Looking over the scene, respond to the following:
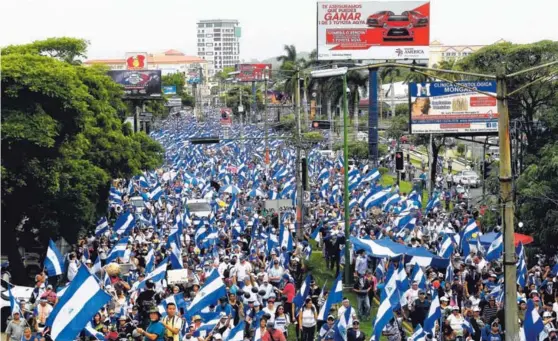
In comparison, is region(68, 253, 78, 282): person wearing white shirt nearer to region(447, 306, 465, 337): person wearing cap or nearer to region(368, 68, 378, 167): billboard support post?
region(447, 306, 465, 337): person wearing cap

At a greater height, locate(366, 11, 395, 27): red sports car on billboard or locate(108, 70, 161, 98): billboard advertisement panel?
locate(366, 11, 395, 27): red sports car on billboard

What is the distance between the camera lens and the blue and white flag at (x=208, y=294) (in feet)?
57.5

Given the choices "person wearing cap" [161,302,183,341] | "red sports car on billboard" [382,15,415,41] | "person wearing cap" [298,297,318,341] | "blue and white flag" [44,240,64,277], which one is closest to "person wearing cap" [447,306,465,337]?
"person wearing cap" [298,297,318,341]

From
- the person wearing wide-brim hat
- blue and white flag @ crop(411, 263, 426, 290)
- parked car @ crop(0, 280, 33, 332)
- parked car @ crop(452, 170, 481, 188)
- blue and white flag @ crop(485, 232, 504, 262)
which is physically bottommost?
parked car @ crop(452, 170, 481, 188)

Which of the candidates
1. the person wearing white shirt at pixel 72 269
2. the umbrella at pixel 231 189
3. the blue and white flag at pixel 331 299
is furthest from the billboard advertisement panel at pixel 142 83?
the blue and white flag at pixel 331 299

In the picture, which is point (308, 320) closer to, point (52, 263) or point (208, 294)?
point (208, 294)

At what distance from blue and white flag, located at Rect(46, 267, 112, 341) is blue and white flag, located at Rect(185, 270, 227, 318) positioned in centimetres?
275

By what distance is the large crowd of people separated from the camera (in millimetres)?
16297

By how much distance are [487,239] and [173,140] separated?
214ft

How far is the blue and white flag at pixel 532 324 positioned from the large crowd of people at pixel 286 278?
96mm

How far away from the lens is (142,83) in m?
74.1

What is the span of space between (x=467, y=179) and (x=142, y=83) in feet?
90.9

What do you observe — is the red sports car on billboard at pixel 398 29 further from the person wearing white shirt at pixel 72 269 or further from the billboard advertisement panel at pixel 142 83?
the person wearing white shirt at pixel 72 269

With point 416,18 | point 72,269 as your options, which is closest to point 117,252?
point 72,269
